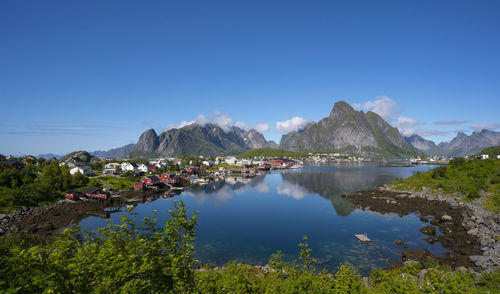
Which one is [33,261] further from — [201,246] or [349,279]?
[201,246]

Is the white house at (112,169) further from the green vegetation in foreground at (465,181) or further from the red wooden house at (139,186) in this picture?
the green vegetation in foreground at (465,181)

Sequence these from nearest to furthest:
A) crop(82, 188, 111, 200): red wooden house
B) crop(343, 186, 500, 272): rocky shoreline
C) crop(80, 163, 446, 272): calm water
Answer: crop(343, 186, 500, 272): rocky shoreline, crop(80, 163, 446, 272): calm water, crop(82, 188, 111, 200): red wooden house

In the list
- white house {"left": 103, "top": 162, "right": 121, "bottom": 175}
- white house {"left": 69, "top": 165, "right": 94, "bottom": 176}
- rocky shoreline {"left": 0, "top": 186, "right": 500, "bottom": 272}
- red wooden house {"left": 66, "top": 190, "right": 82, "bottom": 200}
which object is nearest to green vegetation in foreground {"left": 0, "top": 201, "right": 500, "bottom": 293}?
rocky shoreline {"left": 0, "top": 186, "right": 500, "bottom": 272}

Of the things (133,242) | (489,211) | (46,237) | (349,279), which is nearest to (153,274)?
(133,242)

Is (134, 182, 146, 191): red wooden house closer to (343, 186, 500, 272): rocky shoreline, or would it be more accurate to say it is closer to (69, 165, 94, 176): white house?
(69, 165, 94, 176): white house

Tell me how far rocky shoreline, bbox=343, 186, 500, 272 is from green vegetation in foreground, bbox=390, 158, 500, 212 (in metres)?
2.20

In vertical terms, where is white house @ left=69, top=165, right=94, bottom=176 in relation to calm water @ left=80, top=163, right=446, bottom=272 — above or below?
above

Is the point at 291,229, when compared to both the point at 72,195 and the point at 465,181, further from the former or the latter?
the point at 72,195

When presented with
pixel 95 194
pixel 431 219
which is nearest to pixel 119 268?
pixel 431 219

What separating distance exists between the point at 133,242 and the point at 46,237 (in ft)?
106

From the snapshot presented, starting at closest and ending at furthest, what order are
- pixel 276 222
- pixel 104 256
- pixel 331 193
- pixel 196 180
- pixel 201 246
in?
pixel 104 256 < pixel 201 246 < pixel 276 222 < pixel 331 193 < pixel 196 180

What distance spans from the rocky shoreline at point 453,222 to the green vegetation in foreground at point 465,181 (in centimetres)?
220

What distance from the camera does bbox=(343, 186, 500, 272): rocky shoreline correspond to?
74.8 ft

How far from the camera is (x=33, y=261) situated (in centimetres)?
565
